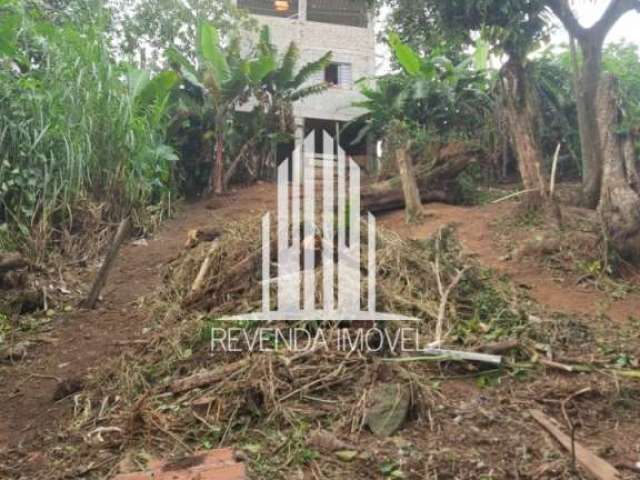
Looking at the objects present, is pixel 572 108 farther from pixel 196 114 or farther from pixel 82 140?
pixel 82 140

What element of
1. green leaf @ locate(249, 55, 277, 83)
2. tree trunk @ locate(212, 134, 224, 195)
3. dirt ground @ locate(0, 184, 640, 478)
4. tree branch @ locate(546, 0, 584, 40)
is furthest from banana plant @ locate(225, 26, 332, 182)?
tree branch @ locate(546, 0, 584, 40)

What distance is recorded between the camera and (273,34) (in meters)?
14.0

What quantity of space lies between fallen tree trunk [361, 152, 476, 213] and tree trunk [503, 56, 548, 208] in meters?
1.17

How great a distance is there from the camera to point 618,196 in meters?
4.91

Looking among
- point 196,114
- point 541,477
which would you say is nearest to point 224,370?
point 541,477

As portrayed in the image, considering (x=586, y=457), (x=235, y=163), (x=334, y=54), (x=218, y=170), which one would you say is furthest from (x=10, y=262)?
(x=334, y=54)

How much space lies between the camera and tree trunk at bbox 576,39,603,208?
7.32 meters

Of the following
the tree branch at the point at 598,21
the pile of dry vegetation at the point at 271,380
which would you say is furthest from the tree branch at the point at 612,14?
the pile of dry vegetation at the point at 271,380

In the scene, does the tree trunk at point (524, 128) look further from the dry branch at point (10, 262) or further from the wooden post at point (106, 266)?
the dry branch at point (10, 262)

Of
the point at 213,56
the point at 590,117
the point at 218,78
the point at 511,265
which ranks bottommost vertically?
the point at 511,265

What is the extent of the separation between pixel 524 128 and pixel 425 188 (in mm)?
1641

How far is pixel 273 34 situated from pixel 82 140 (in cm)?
966

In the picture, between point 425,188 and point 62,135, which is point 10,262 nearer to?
point 62,135

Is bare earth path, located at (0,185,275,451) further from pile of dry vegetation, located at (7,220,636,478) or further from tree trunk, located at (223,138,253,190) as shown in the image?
tree trunk, located at (223,138,253,190)
